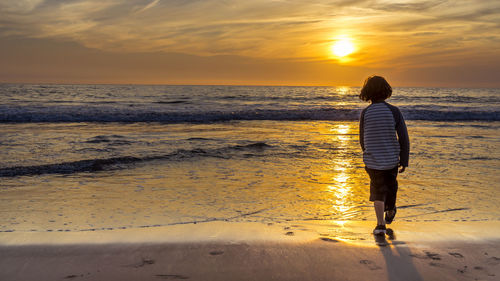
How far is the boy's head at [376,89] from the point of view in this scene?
385 centimetres

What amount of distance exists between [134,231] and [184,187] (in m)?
2.19

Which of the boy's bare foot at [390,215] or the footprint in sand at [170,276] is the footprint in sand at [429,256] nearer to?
the boy's bare foot at [390,215]

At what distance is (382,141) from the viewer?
388 centimetres

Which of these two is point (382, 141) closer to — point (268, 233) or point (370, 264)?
point (370, 264)

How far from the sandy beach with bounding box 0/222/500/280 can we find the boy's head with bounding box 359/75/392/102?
1389mm

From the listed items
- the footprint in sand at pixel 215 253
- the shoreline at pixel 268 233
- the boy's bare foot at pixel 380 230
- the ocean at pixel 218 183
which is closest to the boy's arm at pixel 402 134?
the boy's bare foot at pixel 380 230

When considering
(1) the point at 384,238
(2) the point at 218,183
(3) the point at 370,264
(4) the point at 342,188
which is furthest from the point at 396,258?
(2) the point at 218,183

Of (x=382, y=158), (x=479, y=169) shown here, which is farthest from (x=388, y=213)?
(x=479, y=169)

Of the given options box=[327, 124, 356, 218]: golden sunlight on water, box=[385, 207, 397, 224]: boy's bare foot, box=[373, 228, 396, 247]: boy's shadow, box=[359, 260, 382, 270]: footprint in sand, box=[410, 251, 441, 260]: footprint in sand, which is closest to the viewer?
box=[359, 260, 382, 270]: footprint in sand

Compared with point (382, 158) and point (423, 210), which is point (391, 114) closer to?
point (382, 158)

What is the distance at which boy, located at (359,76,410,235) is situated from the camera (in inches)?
152

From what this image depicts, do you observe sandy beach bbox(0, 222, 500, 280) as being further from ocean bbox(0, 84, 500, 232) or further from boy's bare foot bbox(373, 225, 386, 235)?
ocean bbox(0, 84, 500, 232)

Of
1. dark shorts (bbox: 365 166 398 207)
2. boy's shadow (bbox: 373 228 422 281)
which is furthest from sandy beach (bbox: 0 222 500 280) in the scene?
dark shorts (bbox: 365 166 398 207)

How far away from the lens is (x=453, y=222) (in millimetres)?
4465
